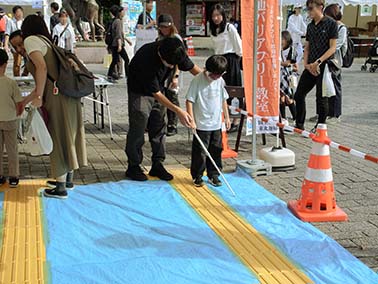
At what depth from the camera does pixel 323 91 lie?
7.37 meters

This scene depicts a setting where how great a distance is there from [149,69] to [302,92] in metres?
3.45

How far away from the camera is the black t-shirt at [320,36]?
7109 mm

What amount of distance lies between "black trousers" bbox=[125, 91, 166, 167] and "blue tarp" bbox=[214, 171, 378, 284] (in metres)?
0.92

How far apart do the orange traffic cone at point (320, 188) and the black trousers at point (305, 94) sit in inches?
122

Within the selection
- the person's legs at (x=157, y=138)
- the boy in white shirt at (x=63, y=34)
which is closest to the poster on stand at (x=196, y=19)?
the boy in white shirt at (x=63, y=34)

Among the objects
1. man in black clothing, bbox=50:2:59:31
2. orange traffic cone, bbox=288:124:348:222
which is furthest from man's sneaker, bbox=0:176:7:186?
man in black clothing, bbox=50:2:59:31

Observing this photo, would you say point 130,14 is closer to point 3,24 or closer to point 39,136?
point 3,24

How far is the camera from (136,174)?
5418 mm

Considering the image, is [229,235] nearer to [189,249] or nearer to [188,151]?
[189,249]

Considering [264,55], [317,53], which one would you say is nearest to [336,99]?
[317,53]

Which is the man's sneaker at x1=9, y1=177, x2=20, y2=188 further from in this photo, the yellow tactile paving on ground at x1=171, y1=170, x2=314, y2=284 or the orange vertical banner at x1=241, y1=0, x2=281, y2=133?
the orange vertical banner at x1=241, y1=0, x2=281, y2=133

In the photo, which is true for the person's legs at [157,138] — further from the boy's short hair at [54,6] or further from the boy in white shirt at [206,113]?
the boy's short hair at [54,6]

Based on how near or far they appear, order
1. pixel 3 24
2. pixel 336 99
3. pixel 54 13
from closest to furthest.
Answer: pixel 336 99, pixel 54 13, pixel 3 24

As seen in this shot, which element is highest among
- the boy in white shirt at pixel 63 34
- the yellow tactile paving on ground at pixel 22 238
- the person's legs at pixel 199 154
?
the boy in white shirt at pixel 63 34
